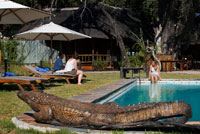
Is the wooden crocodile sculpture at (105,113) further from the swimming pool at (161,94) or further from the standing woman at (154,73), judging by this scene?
the standing woman at (154,73)

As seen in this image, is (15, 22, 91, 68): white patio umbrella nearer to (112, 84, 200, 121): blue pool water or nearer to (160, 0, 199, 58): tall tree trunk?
(112, 84, 200, 121): blue pool water

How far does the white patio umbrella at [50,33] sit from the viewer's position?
11219mm

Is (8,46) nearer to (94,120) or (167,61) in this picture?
(167,61)

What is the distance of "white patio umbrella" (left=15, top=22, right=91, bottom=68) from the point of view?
11219mm

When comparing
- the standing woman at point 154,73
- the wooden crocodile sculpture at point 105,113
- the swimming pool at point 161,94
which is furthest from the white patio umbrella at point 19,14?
the wooden crocodile sculpture at point 105,113

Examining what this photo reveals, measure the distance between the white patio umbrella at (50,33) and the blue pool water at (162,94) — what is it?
3649mm

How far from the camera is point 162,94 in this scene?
9.53 metres

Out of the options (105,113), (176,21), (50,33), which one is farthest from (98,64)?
(105,113)

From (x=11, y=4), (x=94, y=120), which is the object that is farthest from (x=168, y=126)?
(x=11, y=4)

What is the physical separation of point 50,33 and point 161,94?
606cm

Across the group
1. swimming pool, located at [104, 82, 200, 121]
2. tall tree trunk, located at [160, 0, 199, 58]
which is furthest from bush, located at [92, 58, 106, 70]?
swimming pool, located at [104, 82, 200, 121]

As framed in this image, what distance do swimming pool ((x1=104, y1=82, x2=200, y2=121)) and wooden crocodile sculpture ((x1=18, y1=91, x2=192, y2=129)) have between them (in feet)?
11.9

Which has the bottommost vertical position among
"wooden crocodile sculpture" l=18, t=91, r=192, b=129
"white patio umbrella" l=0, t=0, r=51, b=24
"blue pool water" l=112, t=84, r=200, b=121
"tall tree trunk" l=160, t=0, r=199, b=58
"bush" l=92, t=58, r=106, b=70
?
"blue pool water" l=112, t=84, r=200, b=121

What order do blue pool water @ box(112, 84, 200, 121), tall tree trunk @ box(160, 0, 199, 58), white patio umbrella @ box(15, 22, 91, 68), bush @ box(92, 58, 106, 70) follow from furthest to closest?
1. bush @ box(92, 58, 106, 70)
2. tall tree trunk @ box(160, 0, 199, 58)
3. white patio umbrella @ box(15, 22, 91, 68)
4. blue pool water @ box(112, 84, 200, 121)
